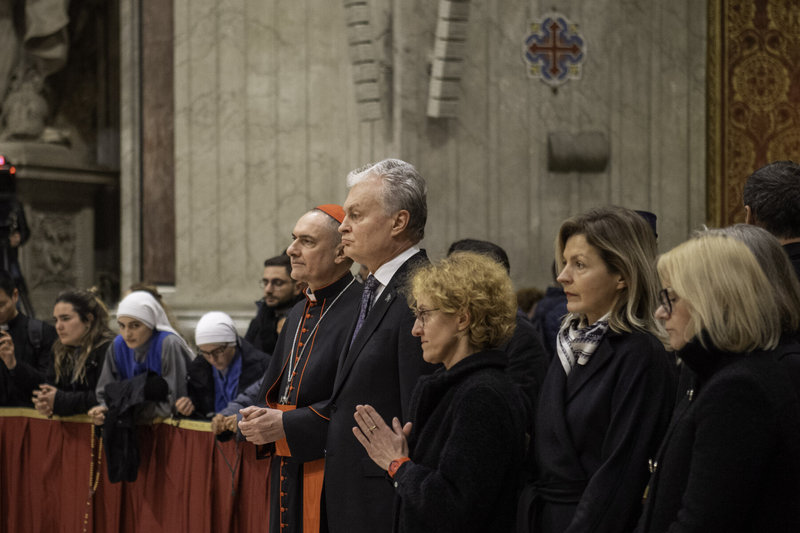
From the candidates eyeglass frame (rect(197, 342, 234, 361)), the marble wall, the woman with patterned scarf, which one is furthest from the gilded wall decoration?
the woman with patterned scarf

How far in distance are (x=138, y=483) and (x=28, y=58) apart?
5822 mm

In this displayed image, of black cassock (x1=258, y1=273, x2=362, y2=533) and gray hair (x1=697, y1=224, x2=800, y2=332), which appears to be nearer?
gray hair (x1=697, y1=224, x2=800, y2=332)

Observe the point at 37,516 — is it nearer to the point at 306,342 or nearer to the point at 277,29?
the point at 306,342

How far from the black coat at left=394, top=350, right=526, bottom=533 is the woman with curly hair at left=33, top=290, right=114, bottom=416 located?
3077 millimetres

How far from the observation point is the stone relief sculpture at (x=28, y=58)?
9445 millimetres

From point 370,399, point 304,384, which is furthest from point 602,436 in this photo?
point 304,384

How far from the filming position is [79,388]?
5.44 metres

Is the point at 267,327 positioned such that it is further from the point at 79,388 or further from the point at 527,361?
the point at 527,361

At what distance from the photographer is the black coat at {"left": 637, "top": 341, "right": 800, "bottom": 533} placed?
6.83 feet

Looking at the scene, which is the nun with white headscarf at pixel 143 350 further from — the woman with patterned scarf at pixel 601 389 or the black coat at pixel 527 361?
the woman with patterned scarf at pixel 601 389

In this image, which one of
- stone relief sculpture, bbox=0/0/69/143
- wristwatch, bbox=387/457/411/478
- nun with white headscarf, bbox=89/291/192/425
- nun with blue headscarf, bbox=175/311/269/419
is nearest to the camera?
wristwatch, bbox=387/457/411/478

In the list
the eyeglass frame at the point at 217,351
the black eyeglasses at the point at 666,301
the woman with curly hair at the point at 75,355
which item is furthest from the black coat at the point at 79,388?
the black eyeglasses at the point at 666,301

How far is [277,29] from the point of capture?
311 inches

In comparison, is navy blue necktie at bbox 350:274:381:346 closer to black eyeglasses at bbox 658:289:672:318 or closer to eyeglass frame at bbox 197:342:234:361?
black eyeglasses at bbox 658:289:672:318
